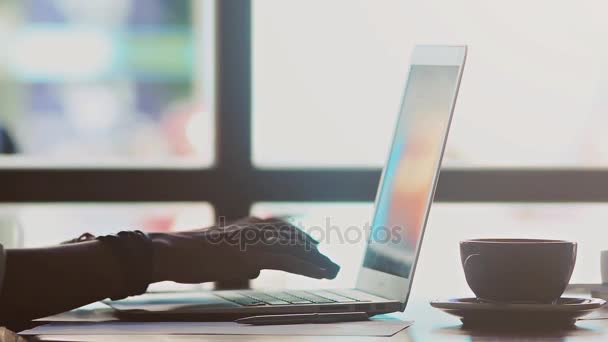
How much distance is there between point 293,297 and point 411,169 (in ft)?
0.73

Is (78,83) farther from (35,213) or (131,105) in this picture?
(35,213)

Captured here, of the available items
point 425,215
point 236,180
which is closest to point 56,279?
point 425,215

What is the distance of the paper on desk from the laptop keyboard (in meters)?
0.09

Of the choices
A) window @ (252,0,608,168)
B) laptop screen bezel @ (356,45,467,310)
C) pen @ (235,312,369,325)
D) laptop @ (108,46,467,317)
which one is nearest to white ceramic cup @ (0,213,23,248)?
window @ (252,0,608,168)

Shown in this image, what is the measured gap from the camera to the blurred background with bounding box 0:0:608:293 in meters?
2.59

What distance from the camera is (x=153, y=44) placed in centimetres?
262

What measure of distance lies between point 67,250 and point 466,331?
542 millimetres

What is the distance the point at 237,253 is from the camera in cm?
120

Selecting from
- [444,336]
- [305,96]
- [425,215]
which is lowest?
[444,336]

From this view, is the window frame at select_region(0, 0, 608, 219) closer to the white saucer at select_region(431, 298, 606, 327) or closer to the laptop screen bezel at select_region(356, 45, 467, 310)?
the laptop screen bezel at select_region(356, 45, 467, 310)

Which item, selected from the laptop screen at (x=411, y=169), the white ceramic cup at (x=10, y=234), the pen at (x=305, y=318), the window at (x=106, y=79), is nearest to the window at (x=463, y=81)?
the window at (x=106, y=79)

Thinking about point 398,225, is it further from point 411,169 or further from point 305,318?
point 305,318

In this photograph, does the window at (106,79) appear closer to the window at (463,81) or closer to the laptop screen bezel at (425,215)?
the window at (463,81)

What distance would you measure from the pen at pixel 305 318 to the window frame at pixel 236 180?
151 centimetres
